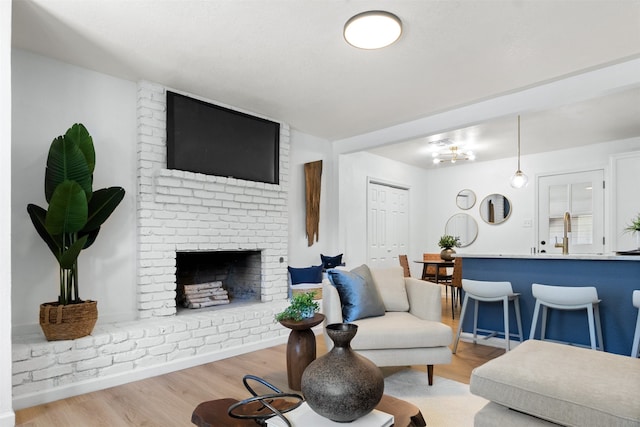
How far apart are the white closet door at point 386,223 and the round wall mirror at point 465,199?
103cm

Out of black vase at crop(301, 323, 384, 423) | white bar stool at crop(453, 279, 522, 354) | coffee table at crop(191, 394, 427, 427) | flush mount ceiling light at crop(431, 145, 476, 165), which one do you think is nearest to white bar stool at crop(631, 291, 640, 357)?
white bar stool at crop(453, 279, 522, 354)

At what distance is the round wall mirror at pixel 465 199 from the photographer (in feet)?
22.9

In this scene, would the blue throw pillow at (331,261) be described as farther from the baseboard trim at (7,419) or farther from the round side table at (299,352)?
the baseboard trim at (7,419)

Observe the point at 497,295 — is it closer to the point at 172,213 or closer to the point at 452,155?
the point at 172,213

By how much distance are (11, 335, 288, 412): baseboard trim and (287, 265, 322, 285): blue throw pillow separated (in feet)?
2.90

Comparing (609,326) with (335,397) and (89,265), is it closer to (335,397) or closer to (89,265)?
(335,397)

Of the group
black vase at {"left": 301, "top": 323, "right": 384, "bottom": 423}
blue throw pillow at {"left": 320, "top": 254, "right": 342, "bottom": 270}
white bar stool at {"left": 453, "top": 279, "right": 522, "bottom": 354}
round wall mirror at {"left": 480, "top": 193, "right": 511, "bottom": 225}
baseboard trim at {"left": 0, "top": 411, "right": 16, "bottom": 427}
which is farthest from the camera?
round wall mirror at {"left": 480, "top": 193, "right": 511, "bottom": 225}

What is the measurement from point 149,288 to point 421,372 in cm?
242

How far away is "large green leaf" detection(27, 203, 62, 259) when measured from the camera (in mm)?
2637

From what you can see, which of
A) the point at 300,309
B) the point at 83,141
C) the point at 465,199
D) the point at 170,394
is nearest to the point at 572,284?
the point at 300,309

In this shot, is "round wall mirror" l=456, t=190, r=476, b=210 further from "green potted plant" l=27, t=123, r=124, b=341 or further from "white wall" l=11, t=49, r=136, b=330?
"green potted plant" l=27, t=123, r=124, b=341

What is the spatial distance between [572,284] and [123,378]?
12.5 ft

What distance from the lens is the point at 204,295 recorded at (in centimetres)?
399

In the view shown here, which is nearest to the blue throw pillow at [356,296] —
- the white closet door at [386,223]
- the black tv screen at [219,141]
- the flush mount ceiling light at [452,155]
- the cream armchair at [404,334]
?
the cream armchair at [404,334]
